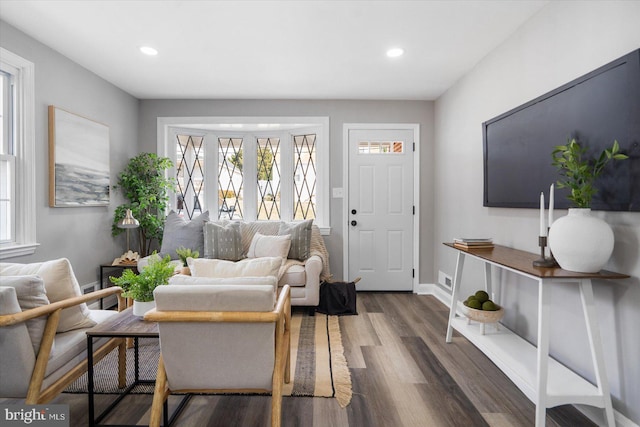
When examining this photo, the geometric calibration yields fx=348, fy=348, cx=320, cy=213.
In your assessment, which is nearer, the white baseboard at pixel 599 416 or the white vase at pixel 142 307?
the white baseboard at pixel 599 416

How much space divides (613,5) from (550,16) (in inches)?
21.2

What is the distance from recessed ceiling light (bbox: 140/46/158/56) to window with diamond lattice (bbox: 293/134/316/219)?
2.03 metres

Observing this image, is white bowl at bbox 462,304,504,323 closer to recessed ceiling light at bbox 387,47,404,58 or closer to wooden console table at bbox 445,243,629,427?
wooden console table at bbox 445,243,629,427

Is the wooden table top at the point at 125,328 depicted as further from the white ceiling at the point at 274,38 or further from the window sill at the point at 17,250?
the white ceiling at the point at 274,38

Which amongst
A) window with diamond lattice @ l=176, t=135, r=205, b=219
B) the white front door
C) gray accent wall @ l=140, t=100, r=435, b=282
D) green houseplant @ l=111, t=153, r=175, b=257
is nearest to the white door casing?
the white front door

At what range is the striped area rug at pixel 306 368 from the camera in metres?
2.14

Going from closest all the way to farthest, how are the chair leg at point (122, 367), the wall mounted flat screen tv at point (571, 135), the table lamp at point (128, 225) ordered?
the wall mounted flat screen tv at point (571, 135) < the chair leg at point (122, 367) < the table lamp at point (128, 225)

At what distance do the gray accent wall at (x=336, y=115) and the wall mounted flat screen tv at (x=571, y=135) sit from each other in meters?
1.53

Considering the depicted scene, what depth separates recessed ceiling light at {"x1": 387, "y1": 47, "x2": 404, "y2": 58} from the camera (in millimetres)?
2996

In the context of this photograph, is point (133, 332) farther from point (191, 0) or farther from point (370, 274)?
point (370, 274)

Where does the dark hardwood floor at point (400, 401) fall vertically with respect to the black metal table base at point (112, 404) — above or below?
below

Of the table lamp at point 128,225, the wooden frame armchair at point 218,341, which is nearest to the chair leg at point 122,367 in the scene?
the wooden frame armchair at point 218,341

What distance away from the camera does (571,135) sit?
6.51ft

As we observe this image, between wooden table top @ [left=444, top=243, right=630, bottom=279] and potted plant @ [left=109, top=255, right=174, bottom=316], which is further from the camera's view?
potted plant @ [left=109, top=255, right=174, bottom=316]
